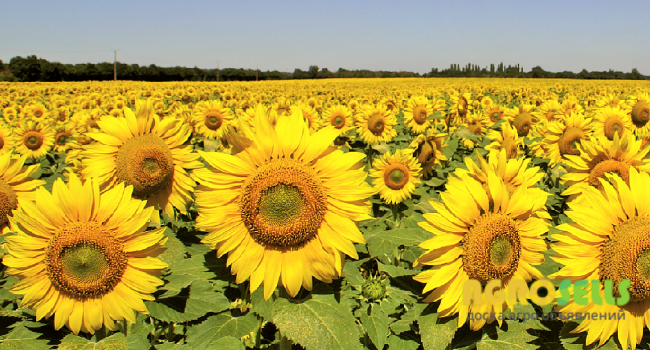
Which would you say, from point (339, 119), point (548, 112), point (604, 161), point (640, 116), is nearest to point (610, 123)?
point (640, 116)

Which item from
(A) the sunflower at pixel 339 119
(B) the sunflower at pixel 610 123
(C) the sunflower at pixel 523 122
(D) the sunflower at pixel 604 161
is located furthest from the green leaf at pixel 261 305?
(A) the sunflower at pixel 339 119

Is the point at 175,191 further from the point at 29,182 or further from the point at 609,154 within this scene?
the point at 609,154

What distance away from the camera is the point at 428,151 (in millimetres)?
6512

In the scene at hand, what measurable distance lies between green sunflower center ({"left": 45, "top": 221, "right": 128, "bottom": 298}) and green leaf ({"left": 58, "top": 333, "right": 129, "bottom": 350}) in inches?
7.7

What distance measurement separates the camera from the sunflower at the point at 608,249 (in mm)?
1658

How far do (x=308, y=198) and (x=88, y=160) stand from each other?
5.76 ft

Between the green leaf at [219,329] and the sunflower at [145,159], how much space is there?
90 centimetres

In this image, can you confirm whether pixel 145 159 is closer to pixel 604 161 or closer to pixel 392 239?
pixel 392 239

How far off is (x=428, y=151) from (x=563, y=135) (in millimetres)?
1968

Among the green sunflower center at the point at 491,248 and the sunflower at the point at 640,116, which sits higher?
the sunflower at the point at 640,116

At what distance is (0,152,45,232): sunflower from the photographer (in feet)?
7.73

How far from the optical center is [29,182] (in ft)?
8.21

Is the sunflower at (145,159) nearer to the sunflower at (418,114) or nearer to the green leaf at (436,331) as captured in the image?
the green leaf at (436,331)

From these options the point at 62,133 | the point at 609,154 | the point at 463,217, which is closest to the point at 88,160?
the point at 463,217
